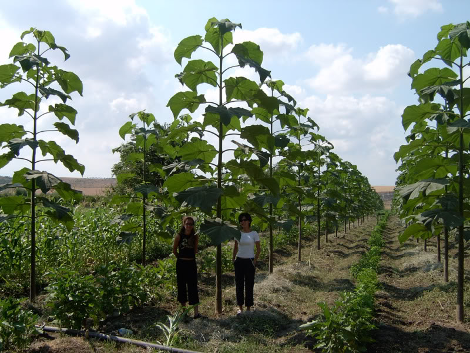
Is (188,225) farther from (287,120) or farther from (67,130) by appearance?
(287,120)

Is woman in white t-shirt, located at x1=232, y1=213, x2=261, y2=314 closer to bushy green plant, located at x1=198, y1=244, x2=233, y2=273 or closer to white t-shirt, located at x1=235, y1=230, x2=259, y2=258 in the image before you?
white t-shirt, located at x1=235, y1=230, x2=259, y2=258

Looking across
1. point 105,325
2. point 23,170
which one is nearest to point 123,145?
point 23,170

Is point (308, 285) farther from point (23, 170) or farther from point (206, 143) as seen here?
point (23, 170)

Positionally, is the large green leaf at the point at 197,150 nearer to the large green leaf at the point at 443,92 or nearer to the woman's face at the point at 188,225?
the woman's face at the point at 188,225

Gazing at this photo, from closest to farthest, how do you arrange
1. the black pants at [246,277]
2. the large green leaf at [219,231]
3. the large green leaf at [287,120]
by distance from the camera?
the large green leaf at [219,231]
the black pants at [246,277]
the large green leaf at [287,120]

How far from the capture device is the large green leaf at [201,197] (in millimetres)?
4371

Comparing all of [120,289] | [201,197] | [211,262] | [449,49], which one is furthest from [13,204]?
[449,49]

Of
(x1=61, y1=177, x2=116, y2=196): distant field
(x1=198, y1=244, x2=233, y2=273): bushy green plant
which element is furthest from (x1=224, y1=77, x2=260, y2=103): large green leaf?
(x1=61, y1=177, x2=116, y2=196): distant field

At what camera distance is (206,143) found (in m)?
5.34

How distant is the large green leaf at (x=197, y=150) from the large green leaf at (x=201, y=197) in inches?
33.4

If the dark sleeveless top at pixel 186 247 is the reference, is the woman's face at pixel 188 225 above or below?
above

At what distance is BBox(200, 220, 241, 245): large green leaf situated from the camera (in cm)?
452

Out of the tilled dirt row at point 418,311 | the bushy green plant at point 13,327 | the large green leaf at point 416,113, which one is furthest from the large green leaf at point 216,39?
the tilled dirt row at point 418,311

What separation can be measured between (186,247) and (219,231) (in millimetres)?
1261
